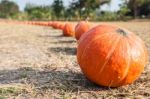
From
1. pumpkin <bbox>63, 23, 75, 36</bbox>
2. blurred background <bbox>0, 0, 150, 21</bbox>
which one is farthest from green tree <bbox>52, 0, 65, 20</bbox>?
pumpkin <bbox>63, 23, 75, 36</bbox>

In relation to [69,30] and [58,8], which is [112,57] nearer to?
[69,30]

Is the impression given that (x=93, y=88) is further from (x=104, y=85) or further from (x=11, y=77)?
(x=11, y=77)

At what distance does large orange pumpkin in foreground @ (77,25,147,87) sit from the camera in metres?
5.10

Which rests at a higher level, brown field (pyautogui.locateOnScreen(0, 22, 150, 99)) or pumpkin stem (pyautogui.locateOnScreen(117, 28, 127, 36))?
pumpkin stem (pyautogui.locateOnScreen(117, 28, 127, 36))

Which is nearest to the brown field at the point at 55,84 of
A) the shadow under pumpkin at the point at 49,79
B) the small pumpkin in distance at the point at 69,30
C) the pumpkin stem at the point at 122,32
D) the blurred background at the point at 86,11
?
the shadow under pumpkin at the point at 49,79

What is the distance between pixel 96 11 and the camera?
80.8 m

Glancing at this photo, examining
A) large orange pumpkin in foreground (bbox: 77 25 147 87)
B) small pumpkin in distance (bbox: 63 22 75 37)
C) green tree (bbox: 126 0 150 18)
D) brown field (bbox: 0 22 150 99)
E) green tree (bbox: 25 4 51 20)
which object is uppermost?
large orange pumpkin in foreground (bbox: 77 25 147 87)

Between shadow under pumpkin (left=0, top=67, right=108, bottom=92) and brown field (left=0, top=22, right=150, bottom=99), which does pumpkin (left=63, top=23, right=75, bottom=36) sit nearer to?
brown field (left=0, top=22, right=150, bottom=99)

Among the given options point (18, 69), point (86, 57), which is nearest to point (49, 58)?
point (18, 69)

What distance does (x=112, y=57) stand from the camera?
511 centimetres

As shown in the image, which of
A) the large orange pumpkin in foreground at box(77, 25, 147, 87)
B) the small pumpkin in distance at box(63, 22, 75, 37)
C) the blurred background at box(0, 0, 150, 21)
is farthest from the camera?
the blurred background at box(0, 0, 150, 21)

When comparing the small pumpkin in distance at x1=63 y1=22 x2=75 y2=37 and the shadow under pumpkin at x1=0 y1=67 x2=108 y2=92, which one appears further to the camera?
the small pumpkin in distance at x1=63 y1=22 x2=75 y2=37

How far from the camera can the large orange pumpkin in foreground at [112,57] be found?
201 inches

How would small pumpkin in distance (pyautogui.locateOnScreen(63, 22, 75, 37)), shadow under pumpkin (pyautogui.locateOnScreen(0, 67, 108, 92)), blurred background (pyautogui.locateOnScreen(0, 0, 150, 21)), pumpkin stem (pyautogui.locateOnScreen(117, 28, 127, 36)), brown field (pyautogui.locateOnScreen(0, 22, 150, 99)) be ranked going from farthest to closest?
blurred background (pyautogui.locateOnScreen(0, 0, 150, 21))
small pumpkin in distance (pyautogui.locateOnScreen(63, 22, 75, 37))
pumpkin stem (pyautogui.locateOnScreen(117, 28, 127, 36))
shadow under pumpkin (pyautogui.locateOnScreen(0, 67, 108, 92))
brown field (pyautogui.locateOnScreen(0, 22, 150, 99))
